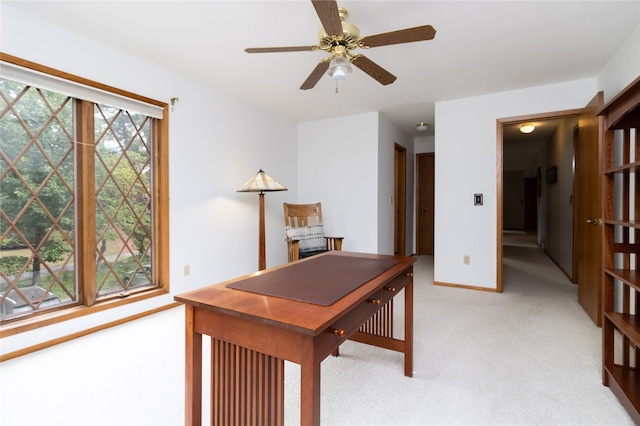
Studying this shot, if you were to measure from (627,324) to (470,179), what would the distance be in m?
2.34

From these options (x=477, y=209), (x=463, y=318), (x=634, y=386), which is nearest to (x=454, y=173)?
(x=477, y=209)

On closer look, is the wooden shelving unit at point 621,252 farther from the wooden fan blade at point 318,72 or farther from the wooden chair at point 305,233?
the wooden chair at point 305,233

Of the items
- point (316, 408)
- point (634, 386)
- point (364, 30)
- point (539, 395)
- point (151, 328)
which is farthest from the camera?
point (151, 328)

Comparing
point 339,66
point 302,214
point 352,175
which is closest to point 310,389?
point 339,66

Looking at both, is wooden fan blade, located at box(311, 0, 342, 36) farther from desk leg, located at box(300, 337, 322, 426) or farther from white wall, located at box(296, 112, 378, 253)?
white wall, located at box(296, 112, 378, 253)

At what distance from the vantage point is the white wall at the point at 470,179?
3.38 m

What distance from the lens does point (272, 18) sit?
6.57ft

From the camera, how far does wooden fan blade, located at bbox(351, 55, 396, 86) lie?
1839mm

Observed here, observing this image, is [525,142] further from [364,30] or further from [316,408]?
[316,408]

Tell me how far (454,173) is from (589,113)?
4.32ft

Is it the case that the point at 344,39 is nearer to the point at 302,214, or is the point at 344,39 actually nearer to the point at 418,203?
the point at 302,214

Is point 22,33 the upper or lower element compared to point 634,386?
upper

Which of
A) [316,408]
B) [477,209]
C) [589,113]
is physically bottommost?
[316,408]

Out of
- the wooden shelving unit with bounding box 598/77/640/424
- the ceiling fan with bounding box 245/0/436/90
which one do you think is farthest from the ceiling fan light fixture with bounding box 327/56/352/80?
the wooden shelving unit with bounding box 598/77/640/424
